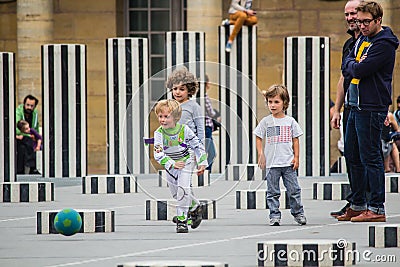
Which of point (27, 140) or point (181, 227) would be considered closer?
point (181, 227)

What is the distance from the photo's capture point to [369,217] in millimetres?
11883

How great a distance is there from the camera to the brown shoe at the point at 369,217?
11.8 metres

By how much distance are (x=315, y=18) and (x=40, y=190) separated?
11.2m

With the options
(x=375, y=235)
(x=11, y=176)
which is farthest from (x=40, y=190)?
(x=375, y=235)

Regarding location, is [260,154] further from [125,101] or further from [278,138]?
[125,101]

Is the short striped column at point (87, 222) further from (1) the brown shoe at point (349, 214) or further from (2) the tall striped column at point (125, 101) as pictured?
(2) the tall striped column at point (125, 101)

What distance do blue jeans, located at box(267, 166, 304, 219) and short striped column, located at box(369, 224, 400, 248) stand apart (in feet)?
6.06

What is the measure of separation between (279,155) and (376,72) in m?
1.09

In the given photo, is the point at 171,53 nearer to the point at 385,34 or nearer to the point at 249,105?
the point at 249,105

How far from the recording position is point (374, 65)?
11.6 meters

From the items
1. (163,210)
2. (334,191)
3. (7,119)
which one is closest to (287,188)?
(163,210)

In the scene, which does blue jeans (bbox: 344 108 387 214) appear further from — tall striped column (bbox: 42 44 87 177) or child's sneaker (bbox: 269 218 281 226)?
tall striped column (bbox: 42 44 87 177)

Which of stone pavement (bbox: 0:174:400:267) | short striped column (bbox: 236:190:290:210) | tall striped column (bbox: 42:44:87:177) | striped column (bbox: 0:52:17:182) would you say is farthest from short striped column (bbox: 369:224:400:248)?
tall striped column (bbox: 42:44:87:177)

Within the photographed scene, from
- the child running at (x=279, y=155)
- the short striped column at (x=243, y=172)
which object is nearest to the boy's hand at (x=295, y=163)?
the child running at (x=279, y=155)
